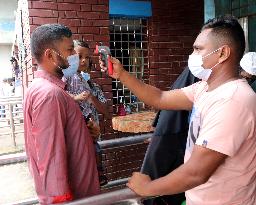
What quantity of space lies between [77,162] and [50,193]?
0.82 feet

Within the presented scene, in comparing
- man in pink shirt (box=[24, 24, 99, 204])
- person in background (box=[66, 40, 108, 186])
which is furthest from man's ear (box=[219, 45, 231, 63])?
person in background (box=[66, 40, 108, 186])

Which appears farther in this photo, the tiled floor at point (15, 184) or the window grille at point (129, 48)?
the tiled floor at point (15, 184)

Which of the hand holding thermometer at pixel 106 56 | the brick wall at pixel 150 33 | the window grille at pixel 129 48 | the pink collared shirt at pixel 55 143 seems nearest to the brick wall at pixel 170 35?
the brick wall at pixel 150 33

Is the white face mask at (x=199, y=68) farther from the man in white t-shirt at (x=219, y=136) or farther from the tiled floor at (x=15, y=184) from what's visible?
the tiled floor at (x=15, y=184)

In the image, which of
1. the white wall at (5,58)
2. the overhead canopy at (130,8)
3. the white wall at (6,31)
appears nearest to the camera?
the overhead canopy at (130,8)

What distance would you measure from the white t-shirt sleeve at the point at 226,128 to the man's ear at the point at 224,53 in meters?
0.28

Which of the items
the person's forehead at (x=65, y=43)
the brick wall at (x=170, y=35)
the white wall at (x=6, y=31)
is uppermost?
the white wall at (x=6, y=31)

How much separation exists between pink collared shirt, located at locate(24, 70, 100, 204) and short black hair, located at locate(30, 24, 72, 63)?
165mm

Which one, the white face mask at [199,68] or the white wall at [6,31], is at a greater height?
the white wall at [6,31]

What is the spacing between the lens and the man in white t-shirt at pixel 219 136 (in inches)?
48.9

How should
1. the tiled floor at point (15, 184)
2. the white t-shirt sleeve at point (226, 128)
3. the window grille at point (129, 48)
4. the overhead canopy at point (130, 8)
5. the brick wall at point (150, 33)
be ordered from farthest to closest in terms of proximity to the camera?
the tiled floor at point (15, 184) < the window grille at point (129, 48) < the overhead canopy at point (130, 8) < the brick wall at point (150, 33) < the white t-shirt sleeve at point (226, 128)

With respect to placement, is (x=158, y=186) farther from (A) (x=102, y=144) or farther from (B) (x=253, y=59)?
(B) (x=253, y=59)

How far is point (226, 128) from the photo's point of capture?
123 cm

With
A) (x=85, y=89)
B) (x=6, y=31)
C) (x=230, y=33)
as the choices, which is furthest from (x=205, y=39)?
(x=6, y=31)
